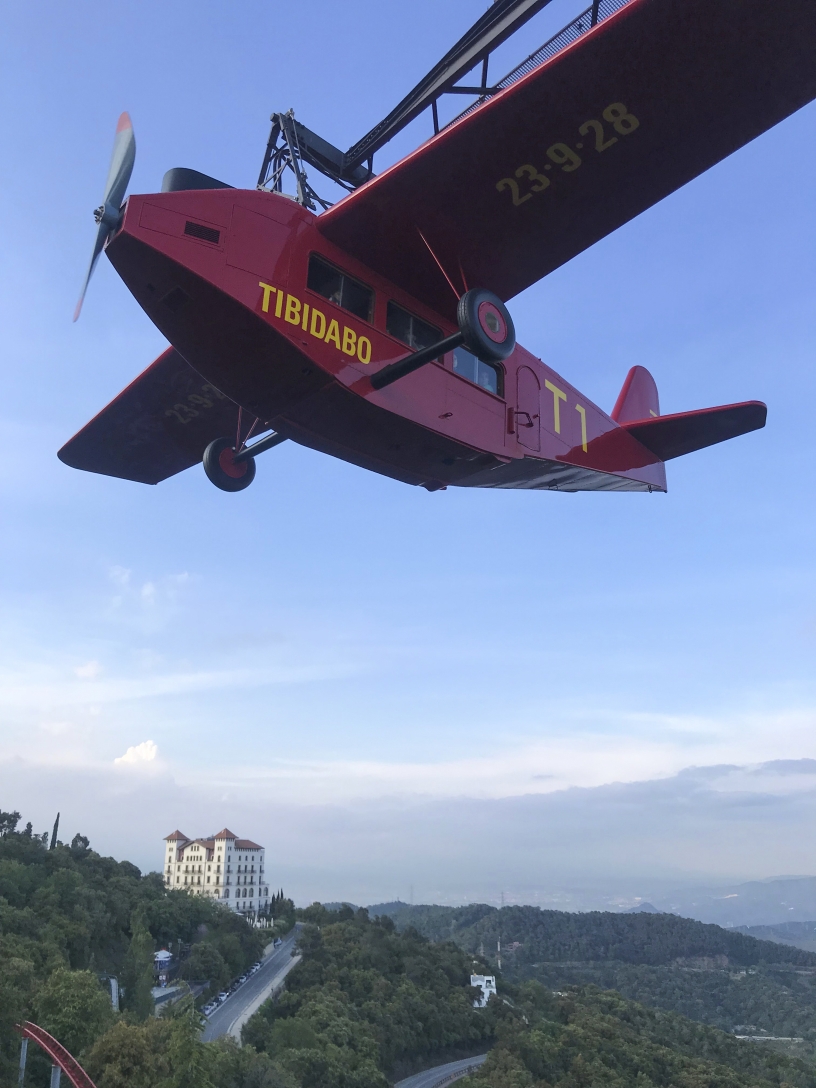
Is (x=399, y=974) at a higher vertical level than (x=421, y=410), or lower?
lower

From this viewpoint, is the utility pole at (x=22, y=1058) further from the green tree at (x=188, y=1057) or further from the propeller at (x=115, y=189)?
the propeller at (x=115, y=189)

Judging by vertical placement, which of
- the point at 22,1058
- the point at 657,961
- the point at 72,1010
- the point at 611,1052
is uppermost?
the point at 72,1010

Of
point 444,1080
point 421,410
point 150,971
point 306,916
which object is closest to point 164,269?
point 421,410

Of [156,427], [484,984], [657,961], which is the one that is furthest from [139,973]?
[657,961]

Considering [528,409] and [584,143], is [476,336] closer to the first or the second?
[584,143]

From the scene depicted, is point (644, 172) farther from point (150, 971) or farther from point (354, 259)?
point (150, 971)

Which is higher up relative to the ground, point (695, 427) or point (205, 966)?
point (695, 427)
